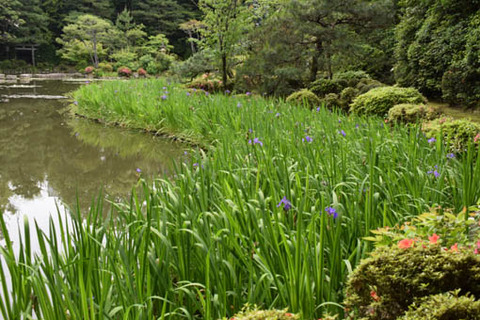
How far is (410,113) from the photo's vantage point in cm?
428

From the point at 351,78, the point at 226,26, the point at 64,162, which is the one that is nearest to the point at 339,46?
the point at 351,78

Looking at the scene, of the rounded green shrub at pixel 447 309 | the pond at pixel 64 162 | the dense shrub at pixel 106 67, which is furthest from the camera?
the dense shrub at pixel 106 67

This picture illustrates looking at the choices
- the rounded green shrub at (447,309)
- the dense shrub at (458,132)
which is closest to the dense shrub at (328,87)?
the dense shrub at (458,132)

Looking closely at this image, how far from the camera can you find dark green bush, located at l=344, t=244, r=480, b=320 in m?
1.01

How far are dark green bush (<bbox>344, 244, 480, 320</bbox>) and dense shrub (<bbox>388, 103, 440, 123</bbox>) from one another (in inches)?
136

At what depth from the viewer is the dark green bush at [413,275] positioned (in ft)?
3.30

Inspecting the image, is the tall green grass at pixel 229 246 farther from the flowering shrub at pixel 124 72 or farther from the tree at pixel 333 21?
the flowering shrub at pixel 124 72

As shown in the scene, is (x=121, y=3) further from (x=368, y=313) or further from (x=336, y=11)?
(x=368, y=313)

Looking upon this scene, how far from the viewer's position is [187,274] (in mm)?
1463

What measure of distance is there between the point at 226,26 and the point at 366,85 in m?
3.57

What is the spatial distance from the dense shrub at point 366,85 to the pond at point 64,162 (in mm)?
3128

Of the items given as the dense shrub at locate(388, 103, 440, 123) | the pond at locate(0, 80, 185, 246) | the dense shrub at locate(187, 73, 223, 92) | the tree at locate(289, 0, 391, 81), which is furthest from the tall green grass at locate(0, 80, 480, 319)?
the dense shrub at locate(187, 73, 223, 92)

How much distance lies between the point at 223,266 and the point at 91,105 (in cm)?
703

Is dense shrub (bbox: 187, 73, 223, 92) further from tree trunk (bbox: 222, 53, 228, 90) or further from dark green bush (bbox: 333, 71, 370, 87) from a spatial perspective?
dark green bush (bbox: 333, 71, 370, 87)
